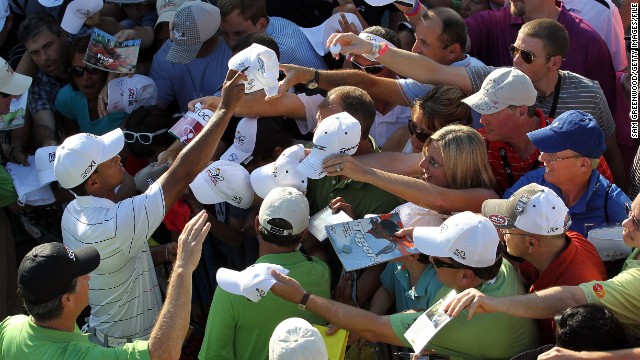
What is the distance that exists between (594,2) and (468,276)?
3.46 meters

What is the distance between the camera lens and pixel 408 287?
457 centimetres

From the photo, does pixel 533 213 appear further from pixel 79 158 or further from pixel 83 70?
pixel 83 70

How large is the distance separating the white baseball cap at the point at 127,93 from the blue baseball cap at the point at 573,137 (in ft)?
Result: 10.1

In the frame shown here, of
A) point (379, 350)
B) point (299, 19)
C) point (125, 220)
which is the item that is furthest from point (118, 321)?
point (299, 19)

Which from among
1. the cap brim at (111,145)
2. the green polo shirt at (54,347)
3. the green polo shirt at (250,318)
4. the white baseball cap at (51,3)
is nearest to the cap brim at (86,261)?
the green polo shirt at (54,347)

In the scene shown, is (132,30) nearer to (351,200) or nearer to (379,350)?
(351,200)

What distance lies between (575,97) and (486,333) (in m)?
2.18

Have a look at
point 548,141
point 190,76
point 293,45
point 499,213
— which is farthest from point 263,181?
point 190,76

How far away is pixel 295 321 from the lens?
3627 mm

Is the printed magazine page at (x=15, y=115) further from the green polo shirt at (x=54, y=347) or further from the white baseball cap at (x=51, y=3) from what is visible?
the green polo shirt at (x=54, y=347)

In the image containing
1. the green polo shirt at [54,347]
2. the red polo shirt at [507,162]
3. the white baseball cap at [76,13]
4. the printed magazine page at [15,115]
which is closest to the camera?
the green polo shirt at [54,347]

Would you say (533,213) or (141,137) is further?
(141,137)

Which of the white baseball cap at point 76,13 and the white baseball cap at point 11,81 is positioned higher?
the white baseball cap at point 76,13

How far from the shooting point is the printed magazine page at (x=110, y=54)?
6332 millimetres
